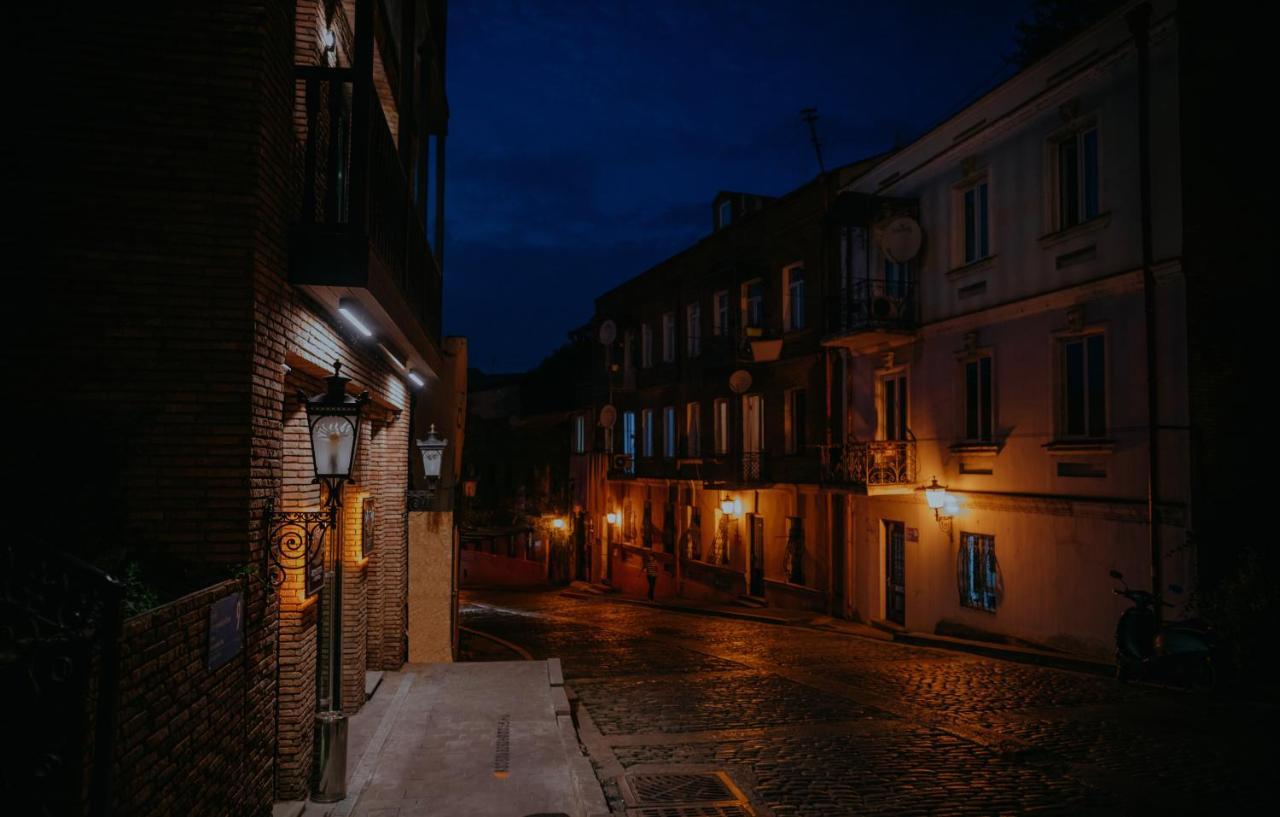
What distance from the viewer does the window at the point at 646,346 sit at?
33.1m

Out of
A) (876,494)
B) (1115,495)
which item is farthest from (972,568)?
(1115,495)

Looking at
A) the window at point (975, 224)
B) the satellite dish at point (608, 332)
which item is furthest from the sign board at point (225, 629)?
the satellite dish at point (608, 332)

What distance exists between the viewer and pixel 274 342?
641 cm

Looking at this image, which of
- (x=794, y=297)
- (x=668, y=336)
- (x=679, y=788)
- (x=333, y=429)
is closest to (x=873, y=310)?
(x=794, y=297)

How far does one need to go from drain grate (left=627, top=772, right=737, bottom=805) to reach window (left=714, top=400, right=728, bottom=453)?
62.4ft

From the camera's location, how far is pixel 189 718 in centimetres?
518

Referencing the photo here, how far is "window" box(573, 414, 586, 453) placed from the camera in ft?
125

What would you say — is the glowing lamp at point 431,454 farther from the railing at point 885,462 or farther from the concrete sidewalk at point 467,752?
the railing at point 885,462

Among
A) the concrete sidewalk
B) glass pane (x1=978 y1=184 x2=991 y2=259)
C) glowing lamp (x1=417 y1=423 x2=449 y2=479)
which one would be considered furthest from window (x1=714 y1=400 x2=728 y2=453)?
the concrete sidewalk

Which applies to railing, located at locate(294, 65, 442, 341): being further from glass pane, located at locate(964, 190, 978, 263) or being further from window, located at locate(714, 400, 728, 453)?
window, located at locate(714, 400, 728, 453)

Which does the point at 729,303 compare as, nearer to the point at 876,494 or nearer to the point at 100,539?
the point at 876,494

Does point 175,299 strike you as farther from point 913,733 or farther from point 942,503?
point 942,503

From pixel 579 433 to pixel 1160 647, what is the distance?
28056 millimetres

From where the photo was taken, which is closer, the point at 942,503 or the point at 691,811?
the point at 691,811
